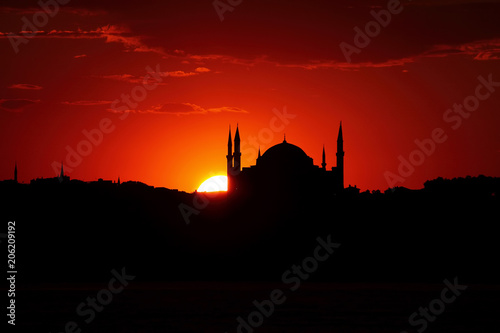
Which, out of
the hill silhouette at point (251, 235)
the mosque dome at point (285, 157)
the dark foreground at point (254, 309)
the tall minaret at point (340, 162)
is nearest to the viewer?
the dark foreground at point (254, 309)

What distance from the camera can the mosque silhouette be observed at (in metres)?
59.9

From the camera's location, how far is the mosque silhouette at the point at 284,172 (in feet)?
197

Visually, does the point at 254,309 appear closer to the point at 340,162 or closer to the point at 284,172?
the point at 284,172

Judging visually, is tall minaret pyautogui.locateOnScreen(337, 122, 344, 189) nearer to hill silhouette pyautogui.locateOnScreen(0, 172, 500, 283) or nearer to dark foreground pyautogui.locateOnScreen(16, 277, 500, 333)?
hill silhouette pyautogui.locateOnScreen(0, 172, 500, 283)

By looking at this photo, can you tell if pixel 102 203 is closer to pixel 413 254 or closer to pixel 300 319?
pixel 413 254

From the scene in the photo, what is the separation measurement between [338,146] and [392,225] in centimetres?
A: 677

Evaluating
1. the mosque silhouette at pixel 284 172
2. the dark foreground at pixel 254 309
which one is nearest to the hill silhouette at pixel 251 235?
the mosque silhouette at pixel 284 172

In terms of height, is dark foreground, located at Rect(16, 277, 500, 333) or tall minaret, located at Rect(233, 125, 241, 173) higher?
tall minaret, located at Rect(233, 125, 241, 173)

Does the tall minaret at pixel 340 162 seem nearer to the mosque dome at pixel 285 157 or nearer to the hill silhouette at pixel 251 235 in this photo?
the hill silhouette at pixel 251 235

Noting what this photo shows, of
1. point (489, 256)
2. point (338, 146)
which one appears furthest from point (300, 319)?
point (338, 146)

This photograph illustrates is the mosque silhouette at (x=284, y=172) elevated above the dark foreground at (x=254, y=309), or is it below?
above

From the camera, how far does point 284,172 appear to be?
197 ft

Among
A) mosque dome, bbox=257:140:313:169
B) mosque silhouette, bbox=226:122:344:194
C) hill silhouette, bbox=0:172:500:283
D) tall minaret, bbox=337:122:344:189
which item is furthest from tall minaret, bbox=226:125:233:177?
tall minaret, bbox=337:122:344:189

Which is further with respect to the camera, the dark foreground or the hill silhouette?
the hill silhouette
